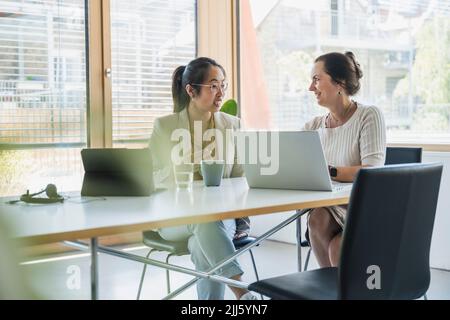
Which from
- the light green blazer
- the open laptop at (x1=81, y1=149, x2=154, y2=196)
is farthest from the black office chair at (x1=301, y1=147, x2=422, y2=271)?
the open laptop at (x1=81, y1=149, x2=154, y2=196)

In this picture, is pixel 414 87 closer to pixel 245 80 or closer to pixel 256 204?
pixel 245 80

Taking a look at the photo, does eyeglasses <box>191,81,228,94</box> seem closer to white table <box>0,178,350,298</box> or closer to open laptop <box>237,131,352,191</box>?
open laptop <box>237,131,352,191</box>

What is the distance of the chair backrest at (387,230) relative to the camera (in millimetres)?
1435

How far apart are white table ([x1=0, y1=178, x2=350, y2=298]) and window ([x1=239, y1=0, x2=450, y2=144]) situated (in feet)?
7.24

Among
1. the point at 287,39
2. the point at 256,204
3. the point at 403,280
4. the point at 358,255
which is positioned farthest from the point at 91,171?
the point at 287,39

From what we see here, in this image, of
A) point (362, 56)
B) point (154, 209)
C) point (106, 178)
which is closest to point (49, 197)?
point (106, 178)

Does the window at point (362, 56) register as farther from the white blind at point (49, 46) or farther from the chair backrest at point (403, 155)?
the white blind at point (49, 46)

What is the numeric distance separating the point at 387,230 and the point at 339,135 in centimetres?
101

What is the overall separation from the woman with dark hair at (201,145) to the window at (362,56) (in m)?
1.74

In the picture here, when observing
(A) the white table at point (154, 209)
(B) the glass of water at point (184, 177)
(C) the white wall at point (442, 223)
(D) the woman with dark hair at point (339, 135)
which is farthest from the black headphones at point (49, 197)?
(C) the white wall at point (442, 223)

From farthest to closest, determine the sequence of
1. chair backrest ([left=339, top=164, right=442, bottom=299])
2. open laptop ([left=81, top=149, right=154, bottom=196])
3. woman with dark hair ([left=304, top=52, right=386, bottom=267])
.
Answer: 1. woman with dark hair ([left=304, top=52, right=386, bottom=267])
2. open laptop ([left=81, top=149, right=154, bottom=196])
3. chair backrest ([left=339, top=164, right=442, bottom=299])

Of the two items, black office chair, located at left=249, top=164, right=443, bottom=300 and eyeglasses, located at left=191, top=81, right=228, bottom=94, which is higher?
eyeglasses, located at left=191, top=81, right=228, bottom=94

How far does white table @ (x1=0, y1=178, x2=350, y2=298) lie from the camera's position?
4.04 feet

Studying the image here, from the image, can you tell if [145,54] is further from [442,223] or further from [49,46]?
[442,223]
